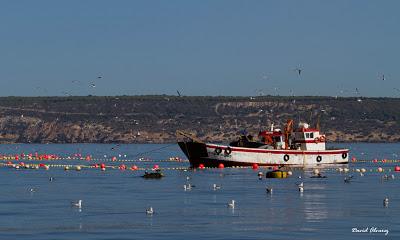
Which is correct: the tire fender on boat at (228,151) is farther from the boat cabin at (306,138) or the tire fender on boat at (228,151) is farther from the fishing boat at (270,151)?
the boat cabin at (306,138)

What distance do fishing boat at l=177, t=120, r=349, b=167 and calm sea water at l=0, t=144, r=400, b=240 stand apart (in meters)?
19.5

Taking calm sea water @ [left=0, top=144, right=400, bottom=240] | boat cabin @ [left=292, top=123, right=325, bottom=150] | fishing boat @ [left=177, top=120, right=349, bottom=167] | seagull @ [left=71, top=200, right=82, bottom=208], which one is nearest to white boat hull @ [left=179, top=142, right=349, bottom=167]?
fishing boat @ [left=177, top=120, right=349, bottom=167]

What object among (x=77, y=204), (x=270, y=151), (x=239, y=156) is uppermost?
(x=270, y=151)

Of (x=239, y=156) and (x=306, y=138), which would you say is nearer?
(x=239, y=156)

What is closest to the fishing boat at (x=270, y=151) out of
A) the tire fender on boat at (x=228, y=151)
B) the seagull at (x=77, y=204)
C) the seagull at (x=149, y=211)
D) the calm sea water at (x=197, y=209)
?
the tire fender on boat at (x=228, y=151)

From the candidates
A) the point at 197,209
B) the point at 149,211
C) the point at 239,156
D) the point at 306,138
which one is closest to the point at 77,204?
the point at 149,211

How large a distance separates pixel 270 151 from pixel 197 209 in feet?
171

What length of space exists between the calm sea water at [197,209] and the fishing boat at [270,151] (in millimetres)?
19498

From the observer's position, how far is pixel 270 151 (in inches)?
4373

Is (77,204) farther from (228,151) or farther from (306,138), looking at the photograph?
(306,138)

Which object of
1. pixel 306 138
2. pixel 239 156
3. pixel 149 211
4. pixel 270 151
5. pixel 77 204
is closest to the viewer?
pixel 149 211

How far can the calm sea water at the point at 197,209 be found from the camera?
48.5 m

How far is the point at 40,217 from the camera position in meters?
54.7

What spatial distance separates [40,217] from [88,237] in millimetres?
8554
